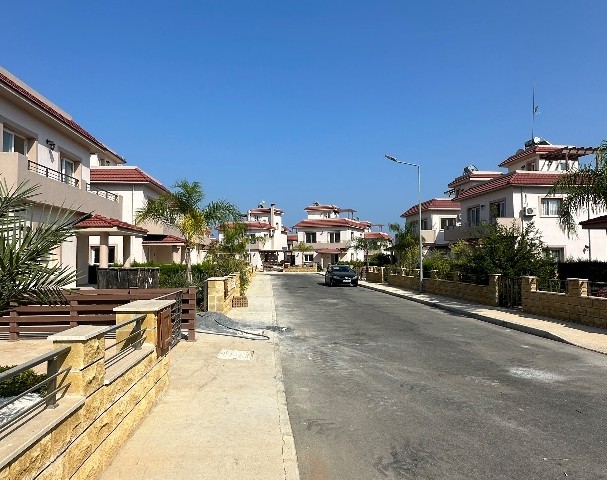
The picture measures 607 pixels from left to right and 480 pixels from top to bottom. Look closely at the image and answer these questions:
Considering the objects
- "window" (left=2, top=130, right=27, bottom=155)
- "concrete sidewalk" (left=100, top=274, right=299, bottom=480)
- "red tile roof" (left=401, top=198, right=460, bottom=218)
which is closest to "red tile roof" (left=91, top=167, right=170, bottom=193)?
"window" (left=2, top=130, right=27, bottom=155)

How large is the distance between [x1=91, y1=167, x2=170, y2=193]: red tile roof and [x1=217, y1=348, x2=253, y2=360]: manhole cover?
89.1 feet

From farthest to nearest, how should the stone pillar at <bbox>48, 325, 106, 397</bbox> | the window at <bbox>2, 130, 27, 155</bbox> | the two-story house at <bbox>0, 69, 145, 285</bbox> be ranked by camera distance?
the window at <bbox>2, 130, 27, 155</bbox> < the two-story house at <bbox>0, 69, 145, 285</bbox> < the stone pillar at <bbox>48, 325, 106, 397</bbox>

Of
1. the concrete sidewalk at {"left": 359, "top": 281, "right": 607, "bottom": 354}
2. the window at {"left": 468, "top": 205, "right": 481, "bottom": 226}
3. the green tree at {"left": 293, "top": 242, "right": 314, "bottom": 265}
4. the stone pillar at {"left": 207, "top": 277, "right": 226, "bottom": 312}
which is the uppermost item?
the window at {"left": 468, "top": 205, "right": 481, "bottom": 226}

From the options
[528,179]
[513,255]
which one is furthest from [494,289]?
[528,179]

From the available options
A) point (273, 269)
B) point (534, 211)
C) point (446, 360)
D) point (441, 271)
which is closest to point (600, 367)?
point (446, 360)

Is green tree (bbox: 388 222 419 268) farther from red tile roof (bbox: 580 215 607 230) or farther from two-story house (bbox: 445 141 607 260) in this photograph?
red tile roof (bbox: 580 215 607 230)

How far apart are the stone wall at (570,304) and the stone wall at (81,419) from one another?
1296 cm

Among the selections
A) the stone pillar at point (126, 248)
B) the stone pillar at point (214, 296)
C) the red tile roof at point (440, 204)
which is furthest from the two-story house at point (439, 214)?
the stone pillar at point (214, 296)

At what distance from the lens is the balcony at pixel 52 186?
14680 mm

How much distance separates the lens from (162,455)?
5.13 m

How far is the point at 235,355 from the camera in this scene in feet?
34.6

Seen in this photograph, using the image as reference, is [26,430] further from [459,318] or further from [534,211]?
[534,211]

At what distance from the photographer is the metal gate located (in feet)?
63.8

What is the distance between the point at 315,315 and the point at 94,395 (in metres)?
14.5
